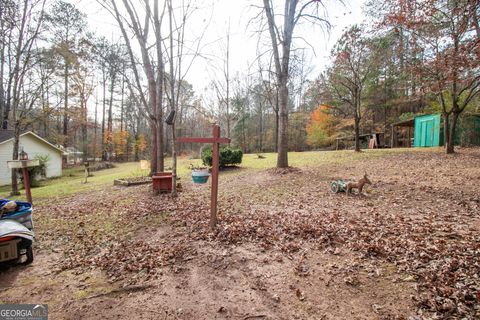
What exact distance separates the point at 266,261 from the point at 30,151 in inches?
926

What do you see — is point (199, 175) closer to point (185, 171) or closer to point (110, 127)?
point (185, 171)

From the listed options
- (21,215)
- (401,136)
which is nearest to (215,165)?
(21,215)

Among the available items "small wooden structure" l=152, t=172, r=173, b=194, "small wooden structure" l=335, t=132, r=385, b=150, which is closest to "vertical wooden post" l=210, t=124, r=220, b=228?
"small wooden structure" l=152, t=172, r=173, b=194

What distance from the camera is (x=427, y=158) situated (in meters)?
10.8

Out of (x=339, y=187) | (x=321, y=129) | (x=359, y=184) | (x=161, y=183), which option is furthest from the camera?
(x=321, y=129)

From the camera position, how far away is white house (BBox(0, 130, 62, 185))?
16422mm

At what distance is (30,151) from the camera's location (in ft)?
61.2

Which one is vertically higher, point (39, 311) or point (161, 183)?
point (161, 183)

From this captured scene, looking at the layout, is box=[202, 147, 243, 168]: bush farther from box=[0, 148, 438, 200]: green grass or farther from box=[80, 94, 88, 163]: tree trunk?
box=[80, 94, 88, 163]: tree trunk

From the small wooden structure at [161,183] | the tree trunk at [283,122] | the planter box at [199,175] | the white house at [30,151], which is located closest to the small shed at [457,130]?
the tree trunk at [283,122]

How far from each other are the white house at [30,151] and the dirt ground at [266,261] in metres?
15.7

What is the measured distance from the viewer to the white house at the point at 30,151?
16.4 m

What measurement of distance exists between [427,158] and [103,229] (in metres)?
13.3

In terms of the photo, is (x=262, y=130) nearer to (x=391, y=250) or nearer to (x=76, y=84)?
(x=76, y=84)
